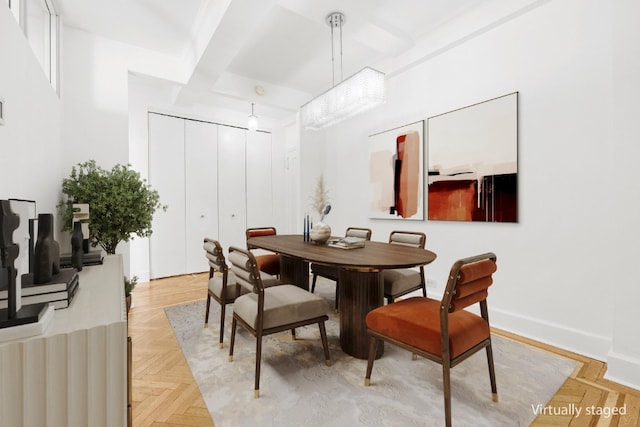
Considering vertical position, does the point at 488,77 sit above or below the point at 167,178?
above

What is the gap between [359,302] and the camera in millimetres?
2164

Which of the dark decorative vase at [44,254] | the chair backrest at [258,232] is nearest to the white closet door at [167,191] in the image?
the chair backrest at [258,232]

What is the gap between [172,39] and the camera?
3.24 meters

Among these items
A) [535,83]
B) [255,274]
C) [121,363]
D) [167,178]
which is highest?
[535,83]

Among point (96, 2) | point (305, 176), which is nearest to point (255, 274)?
point (96, 2)

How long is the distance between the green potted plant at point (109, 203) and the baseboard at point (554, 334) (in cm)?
363

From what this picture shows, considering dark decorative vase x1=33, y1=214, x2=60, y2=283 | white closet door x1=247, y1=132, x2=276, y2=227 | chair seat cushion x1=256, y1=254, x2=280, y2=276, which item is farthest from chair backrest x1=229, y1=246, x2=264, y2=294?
white closet door x1=247, y1=132, x2=276, y2=227

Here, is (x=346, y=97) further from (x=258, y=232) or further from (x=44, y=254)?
(x=44, y=254)

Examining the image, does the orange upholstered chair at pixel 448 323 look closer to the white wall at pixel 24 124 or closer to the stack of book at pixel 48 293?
the stack of book at pixel 48 293

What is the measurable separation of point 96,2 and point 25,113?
1.74 meters

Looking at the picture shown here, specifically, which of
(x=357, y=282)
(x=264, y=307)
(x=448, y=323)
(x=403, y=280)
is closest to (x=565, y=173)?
(x=403, y=280)

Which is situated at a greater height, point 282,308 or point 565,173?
point 565,173

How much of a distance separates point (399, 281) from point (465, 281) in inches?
44.8

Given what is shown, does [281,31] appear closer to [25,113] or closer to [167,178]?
[25,113]
